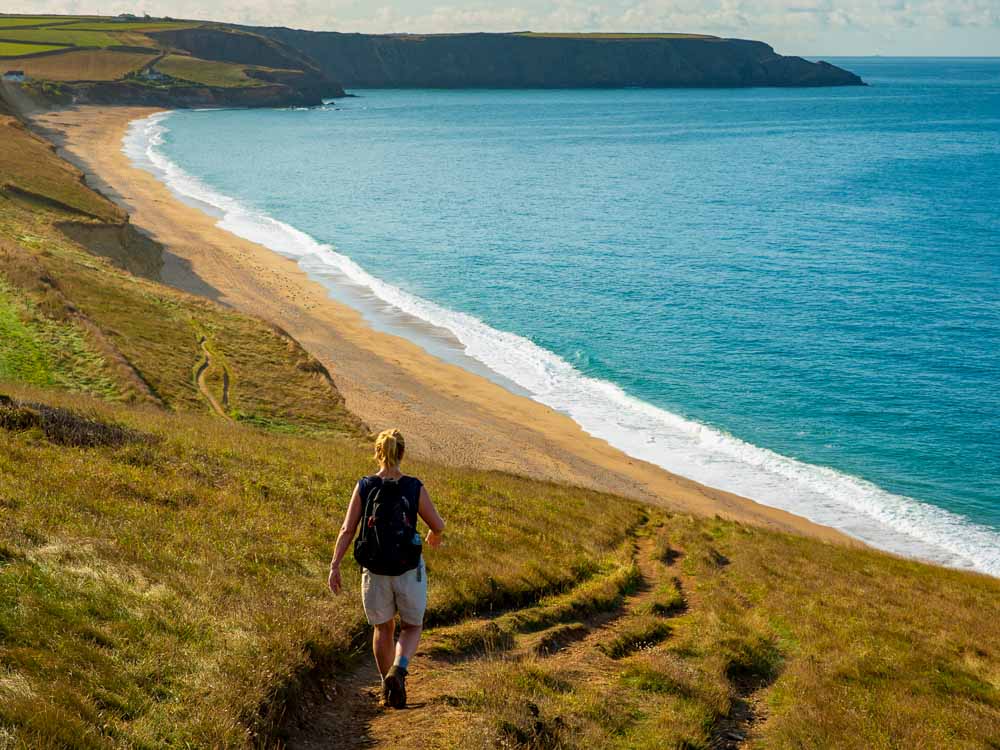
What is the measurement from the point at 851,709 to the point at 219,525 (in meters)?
8.13

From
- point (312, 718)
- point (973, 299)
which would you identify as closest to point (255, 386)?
point (312, 718)

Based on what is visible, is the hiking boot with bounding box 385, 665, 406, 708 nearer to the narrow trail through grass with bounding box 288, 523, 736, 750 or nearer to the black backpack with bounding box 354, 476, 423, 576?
the narrow trail through grass with bounding box 288, 523, 736, 750

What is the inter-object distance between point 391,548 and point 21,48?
710 feet

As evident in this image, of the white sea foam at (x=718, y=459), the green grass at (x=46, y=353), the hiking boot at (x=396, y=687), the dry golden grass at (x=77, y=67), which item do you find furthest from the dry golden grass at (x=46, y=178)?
the dry golden grass at (x=77, y=67)

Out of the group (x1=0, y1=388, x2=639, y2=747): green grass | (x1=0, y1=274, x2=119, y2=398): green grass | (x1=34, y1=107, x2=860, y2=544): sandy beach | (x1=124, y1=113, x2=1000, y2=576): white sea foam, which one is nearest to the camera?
(x1=0, y1=388, x2=639, y2=747): green grass

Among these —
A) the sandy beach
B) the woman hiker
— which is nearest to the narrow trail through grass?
the woman hiker

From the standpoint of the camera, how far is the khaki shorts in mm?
8055

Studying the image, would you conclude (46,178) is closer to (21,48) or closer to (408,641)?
(408,641)

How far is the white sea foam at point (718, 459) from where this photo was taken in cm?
2709

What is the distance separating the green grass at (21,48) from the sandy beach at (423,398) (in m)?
145

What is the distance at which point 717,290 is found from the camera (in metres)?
56.2

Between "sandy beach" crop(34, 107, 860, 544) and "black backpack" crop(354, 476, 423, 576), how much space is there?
20346 mm

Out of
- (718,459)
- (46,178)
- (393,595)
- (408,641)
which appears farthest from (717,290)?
(393,595)

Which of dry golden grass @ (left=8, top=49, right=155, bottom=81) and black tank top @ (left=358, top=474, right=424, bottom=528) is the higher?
dry golden grass @ (left=8, top=49, right=155, bottom=81)
